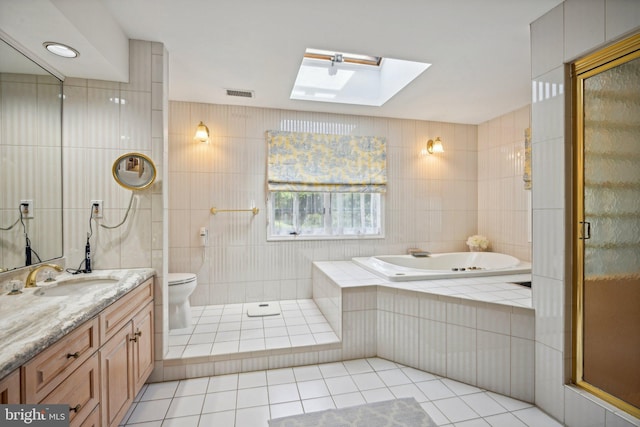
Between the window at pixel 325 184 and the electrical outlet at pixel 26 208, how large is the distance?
202cm

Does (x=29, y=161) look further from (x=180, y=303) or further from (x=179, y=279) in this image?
(x=180, y=303)

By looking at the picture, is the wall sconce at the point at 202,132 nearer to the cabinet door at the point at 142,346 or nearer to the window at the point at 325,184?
the window at the point at 325,184

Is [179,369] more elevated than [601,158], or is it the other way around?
[601,158]

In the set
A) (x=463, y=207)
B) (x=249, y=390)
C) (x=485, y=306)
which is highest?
(x=463, y=207)

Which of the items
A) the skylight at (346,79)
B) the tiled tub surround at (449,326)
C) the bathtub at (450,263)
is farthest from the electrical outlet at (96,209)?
the bathtub at (450,263)

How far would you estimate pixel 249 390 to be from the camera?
80.3 inches

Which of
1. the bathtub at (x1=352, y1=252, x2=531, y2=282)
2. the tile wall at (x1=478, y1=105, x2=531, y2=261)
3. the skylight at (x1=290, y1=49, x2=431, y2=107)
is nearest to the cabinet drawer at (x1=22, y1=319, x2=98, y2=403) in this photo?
the bathtub at (x1=352, y1=252, x2=531, y2=282)

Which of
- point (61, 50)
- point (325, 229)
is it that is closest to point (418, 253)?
point (325, 229)

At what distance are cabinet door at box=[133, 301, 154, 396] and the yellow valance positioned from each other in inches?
71.6

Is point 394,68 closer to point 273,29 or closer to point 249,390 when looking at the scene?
point 273,29

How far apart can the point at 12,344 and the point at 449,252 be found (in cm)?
408

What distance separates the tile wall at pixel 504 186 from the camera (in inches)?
132

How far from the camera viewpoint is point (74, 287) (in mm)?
1793

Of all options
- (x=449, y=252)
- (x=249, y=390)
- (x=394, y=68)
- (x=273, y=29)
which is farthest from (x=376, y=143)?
(x=249, y=390)
